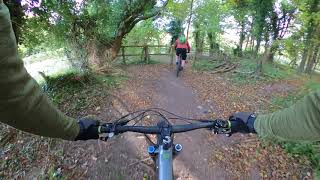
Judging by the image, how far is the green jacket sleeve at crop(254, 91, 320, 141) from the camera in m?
1.36

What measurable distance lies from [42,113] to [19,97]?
0.77 ft

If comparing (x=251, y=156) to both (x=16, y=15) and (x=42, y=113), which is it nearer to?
(x=42, y=113)

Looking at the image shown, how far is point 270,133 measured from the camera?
1.88m

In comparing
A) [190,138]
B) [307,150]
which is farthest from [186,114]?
[307,150]

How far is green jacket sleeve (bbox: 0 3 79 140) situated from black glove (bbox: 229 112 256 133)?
1.60 metres

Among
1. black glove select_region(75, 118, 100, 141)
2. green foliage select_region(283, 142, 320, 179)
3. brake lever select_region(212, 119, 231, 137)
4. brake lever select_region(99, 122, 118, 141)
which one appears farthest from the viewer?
green foliage select_region(283, 142, 320, 179)

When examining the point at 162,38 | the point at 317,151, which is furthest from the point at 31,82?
the point at 162,38

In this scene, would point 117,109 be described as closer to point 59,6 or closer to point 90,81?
point 90,81

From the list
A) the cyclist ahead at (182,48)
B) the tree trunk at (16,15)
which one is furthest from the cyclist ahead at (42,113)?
the cyclist ahead at (182,48)

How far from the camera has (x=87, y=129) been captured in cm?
204

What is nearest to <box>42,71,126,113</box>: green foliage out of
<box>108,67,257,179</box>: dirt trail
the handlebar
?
<box>108,67,257,179</box>: dirt trail

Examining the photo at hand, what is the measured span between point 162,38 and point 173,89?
18.1m

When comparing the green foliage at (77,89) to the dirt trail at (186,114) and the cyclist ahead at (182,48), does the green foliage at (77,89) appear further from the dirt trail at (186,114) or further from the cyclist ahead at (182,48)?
the cyclist ahead at (182,48)

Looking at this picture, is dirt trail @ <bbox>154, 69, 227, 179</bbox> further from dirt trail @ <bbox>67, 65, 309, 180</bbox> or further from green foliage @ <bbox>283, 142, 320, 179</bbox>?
green foliage @ <bbox>283, 142, 320, 179</bbox>
